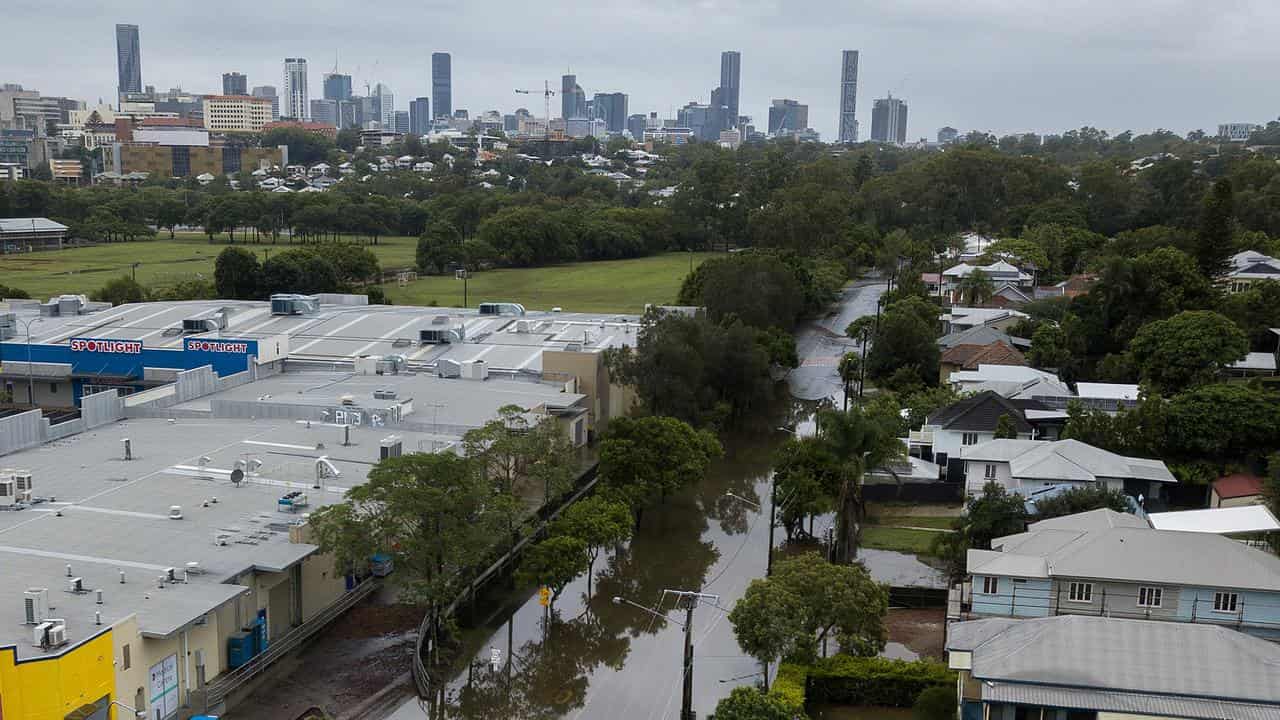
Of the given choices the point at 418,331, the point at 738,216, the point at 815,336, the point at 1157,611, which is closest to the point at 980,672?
the point at 1157,611

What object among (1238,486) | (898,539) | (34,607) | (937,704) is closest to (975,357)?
(1238,486)

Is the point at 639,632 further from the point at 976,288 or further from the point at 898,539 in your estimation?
the point at 976,288

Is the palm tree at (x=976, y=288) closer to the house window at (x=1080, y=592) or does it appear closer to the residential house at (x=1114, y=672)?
the house window at (x=1080, y=592)

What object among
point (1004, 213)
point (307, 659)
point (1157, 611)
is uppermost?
point (1004, 213)

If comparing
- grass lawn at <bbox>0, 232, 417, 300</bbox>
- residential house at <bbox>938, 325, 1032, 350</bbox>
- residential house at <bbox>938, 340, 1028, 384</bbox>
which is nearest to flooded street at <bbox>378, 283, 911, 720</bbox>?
residential house at <bbox>938, 340, 1028, 384</bbox>

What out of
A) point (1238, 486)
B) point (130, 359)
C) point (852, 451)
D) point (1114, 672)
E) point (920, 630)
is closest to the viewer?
point (1114, 672)

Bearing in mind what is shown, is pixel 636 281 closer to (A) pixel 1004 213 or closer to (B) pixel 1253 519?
(A) pixel 1004 213
